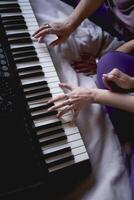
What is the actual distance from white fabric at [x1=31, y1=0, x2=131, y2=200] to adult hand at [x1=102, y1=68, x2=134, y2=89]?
0.52ft

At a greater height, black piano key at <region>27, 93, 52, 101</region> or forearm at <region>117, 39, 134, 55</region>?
forearm at <region>117, 39, 134, 55</region>

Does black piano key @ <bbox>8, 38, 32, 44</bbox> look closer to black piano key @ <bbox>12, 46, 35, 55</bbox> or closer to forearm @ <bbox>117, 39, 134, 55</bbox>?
black piano key @ <bbox>12, 46, 35, 55</bbox>

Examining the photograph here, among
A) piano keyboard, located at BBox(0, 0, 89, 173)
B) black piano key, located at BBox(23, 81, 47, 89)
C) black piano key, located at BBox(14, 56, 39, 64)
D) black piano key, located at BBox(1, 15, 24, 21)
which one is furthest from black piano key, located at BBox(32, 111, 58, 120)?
black piano key, located at BBox(1, 15, 24, 21)

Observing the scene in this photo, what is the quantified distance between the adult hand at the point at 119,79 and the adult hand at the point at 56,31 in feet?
1.04

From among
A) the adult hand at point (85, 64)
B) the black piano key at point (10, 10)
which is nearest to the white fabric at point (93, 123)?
the adult hand at point (85, 64)

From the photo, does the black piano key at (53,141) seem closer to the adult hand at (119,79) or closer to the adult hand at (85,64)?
the adult hand at (119,79)

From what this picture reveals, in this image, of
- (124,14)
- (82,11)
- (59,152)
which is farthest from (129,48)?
(59,152)

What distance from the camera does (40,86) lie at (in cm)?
122

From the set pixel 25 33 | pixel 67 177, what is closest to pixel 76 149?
pixel 67 177

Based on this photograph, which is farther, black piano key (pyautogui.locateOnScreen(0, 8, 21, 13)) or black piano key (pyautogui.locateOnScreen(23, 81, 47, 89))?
black piano key (pyautogui.locateOnScreen(0, 8, 21, 13))

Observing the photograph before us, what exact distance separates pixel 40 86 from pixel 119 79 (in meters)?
0.28

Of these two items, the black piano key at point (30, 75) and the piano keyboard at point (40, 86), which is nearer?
the piano keyboard at point (40, 86)

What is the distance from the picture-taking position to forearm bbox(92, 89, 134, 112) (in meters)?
1.20

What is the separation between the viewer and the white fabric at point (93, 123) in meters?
1.17
